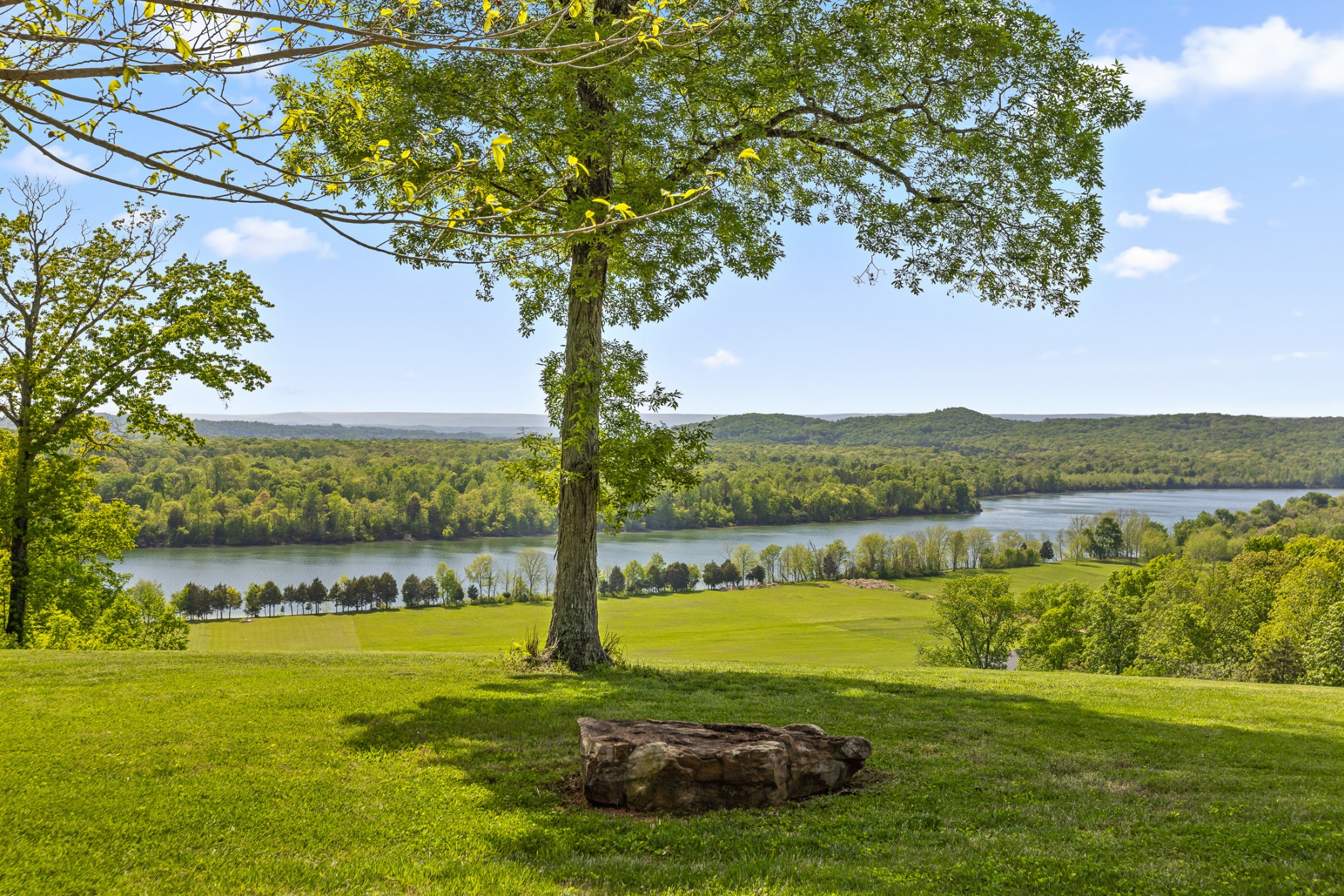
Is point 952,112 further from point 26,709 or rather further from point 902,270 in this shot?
point 26,709

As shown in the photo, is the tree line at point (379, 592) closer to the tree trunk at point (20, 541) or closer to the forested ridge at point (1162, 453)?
the tree trunk at point (20, 541)

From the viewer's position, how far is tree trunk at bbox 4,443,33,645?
15.4 metres

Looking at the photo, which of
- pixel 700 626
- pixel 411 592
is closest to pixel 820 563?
pixel 700 626

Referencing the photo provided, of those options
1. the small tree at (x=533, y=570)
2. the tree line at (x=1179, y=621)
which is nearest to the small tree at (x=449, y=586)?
the small tree at (x=533, y=570)

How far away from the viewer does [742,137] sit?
976 cm

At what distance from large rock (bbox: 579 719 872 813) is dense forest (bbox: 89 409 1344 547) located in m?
17.5

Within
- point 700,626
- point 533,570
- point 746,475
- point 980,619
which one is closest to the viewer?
point 980,619

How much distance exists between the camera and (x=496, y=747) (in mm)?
6359

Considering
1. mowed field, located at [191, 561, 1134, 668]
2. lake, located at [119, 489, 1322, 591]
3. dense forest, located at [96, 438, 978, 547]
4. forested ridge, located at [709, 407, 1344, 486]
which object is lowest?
mowed field, located at [191, 561, 1134, 668]

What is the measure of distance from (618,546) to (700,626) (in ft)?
153

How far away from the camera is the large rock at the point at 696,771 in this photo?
4996 millimetres

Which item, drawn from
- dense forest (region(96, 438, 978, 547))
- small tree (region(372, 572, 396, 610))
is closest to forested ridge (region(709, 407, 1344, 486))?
dense forest (region(96, 438, 978, 547))

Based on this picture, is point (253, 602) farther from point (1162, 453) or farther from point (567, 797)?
point (1162, 453)

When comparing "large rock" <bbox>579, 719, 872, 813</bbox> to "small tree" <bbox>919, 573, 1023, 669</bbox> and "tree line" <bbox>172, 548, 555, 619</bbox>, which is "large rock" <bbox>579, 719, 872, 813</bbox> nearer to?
"small tree" <bbox>919, 573, 1023, 669</bbox>
